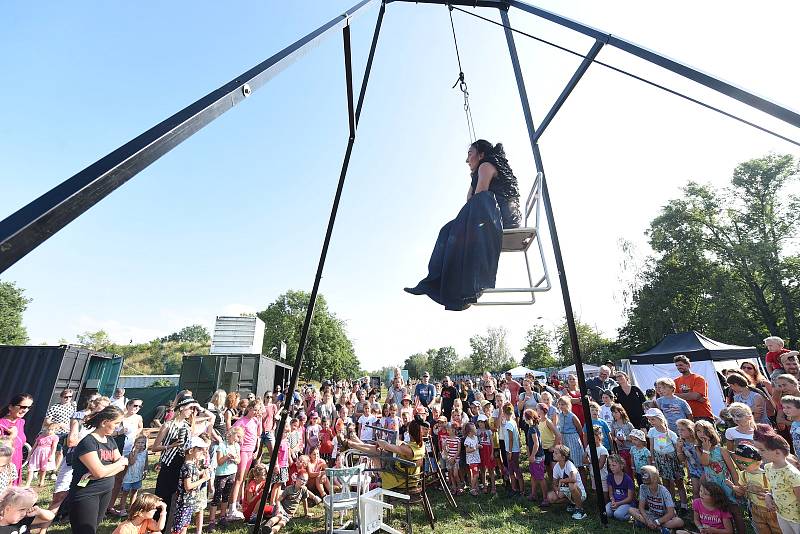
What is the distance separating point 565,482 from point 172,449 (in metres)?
6.43

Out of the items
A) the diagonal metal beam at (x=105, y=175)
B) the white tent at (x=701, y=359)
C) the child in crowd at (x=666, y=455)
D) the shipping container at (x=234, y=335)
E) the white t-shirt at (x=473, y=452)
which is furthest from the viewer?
the shipping container at (x=234, y=335)

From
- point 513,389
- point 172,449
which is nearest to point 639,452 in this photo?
point 513,389

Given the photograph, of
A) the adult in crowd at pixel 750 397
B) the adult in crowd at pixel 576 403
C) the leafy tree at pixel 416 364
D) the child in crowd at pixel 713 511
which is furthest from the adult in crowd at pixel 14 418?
the leafy tree at pixel 416 364

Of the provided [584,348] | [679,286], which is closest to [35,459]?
[679,286]

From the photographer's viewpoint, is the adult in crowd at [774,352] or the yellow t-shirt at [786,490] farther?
the adult in crowd at [774,352]

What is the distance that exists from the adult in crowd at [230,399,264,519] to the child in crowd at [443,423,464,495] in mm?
4085

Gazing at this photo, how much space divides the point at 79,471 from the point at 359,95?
5503 millimetres

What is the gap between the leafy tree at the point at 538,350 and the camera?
2228 inches

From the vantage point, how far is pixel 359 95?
4.69 metres

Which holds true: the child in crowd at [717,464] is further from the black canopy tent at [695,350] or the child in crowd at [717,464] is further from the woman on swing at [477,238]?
the black canopy tent at [695,350]

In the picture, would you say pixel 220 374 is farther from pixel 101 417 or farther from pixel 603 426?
pixel 603 426

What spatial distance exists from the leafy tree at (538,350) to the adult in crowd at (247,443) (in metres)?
54.4

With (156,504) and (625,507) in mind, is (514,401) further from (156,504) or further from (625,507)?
(156,504)

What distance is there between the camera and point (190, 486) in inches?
199
